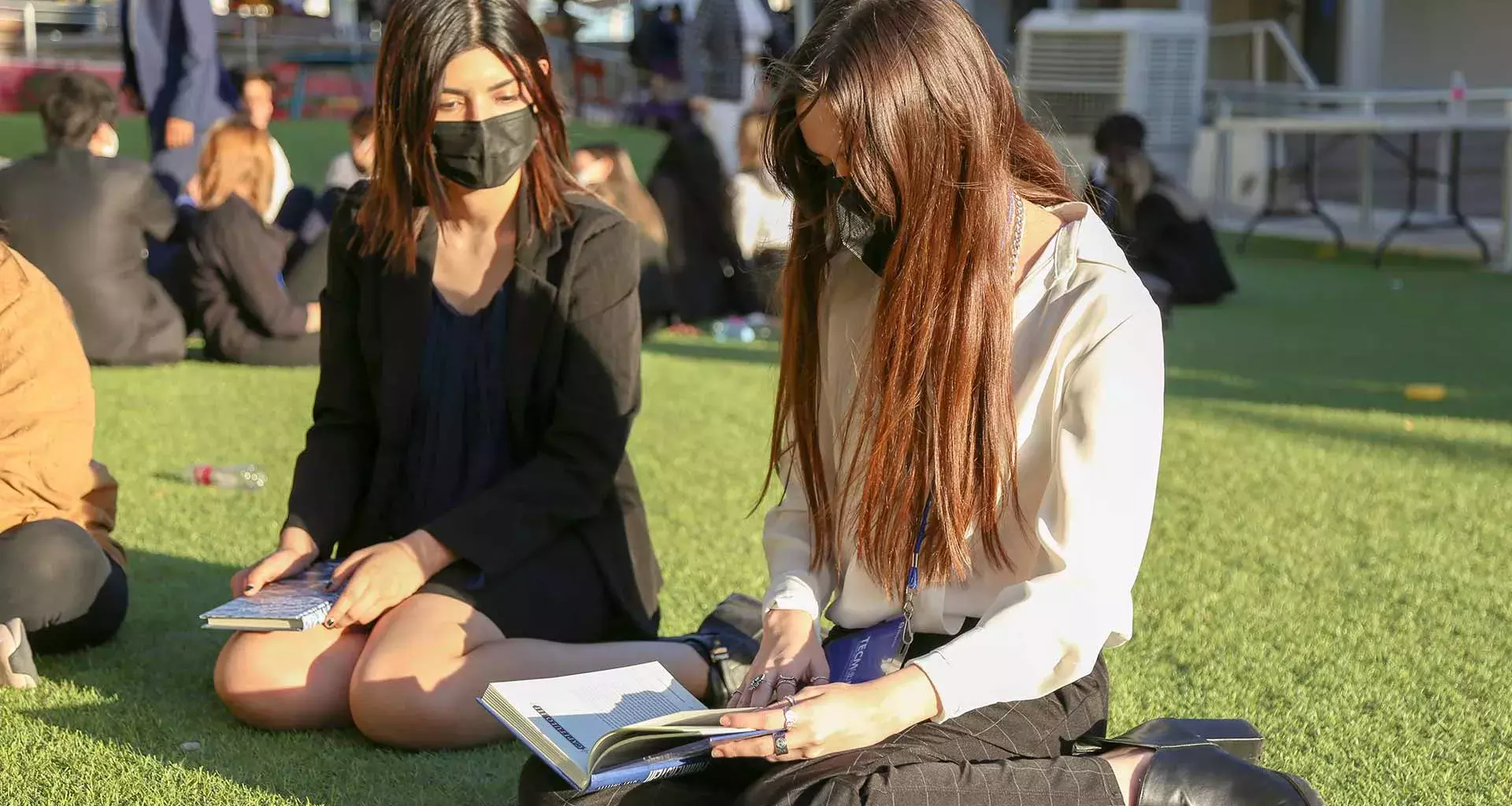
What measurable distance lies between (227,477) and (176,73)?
5.10m

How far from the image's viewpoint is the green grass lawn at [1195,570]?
268 centimetres

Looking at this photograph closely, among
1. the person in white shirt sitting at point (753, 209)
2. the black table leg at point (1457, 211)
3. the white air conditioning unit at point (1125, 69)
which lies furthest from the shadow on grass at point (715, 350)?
the white air conditioning unit at point (1125, 69)

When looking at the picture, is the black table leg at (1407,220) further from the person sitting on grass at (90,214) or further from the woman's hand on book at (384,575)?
the woman's hand on book at (384,575)

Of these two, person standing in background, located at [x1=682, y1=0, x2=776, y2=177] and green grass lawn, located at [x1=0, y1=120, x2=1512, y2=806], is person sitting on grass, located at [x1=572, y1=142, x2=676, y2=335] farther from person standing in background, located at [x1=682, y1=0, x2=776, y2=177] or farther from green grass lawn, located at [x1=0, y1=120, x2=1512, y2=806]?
person standing in background, located at [x1=682, y1=0, x2=776, y2=177]

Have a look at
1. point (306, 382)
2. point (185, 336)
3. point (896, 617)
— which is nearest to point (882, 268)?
point (896, 617)

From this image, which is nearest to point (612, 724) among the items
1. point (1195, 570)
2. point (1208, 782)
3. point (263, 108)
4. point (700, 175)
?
point (1208, 782)

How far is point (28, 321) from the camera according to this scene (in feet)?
10.1

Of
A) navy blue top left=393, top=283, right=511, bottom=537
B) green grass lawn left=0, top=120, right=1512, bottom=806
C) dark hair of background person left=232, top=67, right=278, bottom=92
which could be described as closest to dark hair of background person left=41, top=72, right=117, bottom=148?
green grass lawn left=0, top=120, right=1512, bottom=806

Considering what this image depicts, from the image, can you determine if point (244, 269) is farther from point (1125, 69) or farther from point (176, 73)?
point (1125, 69)

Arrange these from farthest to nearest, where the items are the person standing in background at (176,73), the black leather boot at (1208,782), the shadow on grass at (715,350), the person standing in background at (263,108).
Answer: the person standing in background at (263,108)
the person standing in background at (176,73)
the shadow on grass at (715,350)
the black leather boot at (1208,782)

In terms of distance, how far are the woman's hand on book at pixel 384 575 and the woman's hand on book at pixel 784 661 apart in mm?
830

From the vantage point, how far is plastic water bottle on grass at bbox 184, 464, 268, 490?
15.9ft

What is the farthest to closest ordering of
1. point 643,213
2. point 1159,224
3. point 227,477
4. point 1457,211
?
1. point 1457,211
2. point 1159,224
3. point 643,213
4. point 227,477

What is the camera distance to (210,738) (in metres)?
2.83
